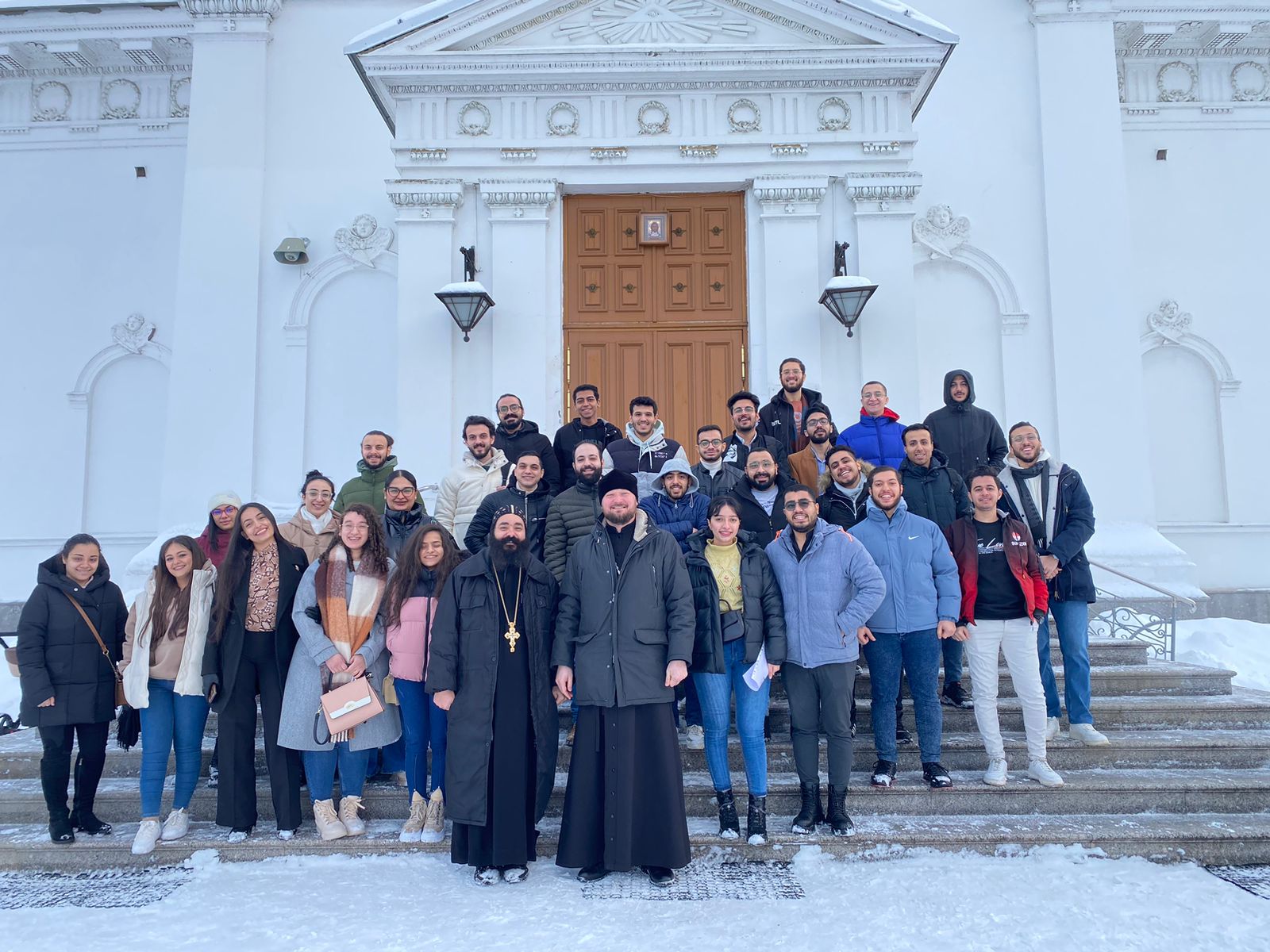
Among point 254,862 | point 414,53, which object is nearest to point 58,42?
point 414,53

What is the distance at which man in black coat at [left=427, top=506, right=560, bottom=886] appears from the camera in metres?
4.54

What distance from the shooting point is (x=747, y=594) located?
4898 mm

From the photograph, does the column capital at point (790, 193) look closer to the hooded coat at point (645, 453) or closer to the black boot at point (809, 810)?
the hooded coat at point (645, 453)

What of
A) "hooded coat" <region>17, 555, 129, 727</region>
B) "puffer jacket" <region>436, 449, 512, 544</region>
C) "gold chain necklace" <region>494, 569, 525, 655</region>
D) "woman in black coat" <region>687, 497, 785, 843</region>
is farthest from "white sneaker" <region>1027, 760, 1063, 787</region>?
"hooded coat" <region>17, 555, 129, 727</region>

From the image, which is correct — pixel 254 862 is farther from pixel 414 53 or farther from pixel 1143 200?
pixel 1143 200

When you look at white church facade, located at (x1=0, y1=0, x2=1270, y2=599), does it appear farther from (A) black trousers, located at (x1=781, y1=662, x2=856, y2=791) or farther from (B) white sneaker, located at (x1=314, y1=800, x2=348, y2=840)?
(A) black trousers, located at (x1=781, y1=662, x2=856, y2=791)

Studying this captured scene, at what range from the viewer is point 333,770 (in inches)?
201

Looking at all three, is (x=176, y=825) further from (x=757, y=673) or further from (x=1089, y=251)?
(x=1089, y=251)

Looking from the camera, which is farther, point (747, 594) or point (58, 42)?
point (58, 42)

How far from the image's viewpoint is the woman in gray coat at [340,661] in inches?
196

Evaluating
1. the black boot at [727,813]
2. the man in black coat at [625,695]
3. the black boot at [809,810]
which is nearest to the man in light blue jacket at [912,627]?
the black boot at [809,810]

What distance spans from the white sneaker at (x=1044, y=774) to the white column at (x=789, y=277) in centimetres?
437

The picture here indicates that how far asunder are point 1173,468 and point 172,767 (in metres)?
10.8

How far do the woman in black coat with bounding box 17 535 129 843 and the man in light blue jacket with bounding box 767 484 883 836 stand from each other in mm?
3862
